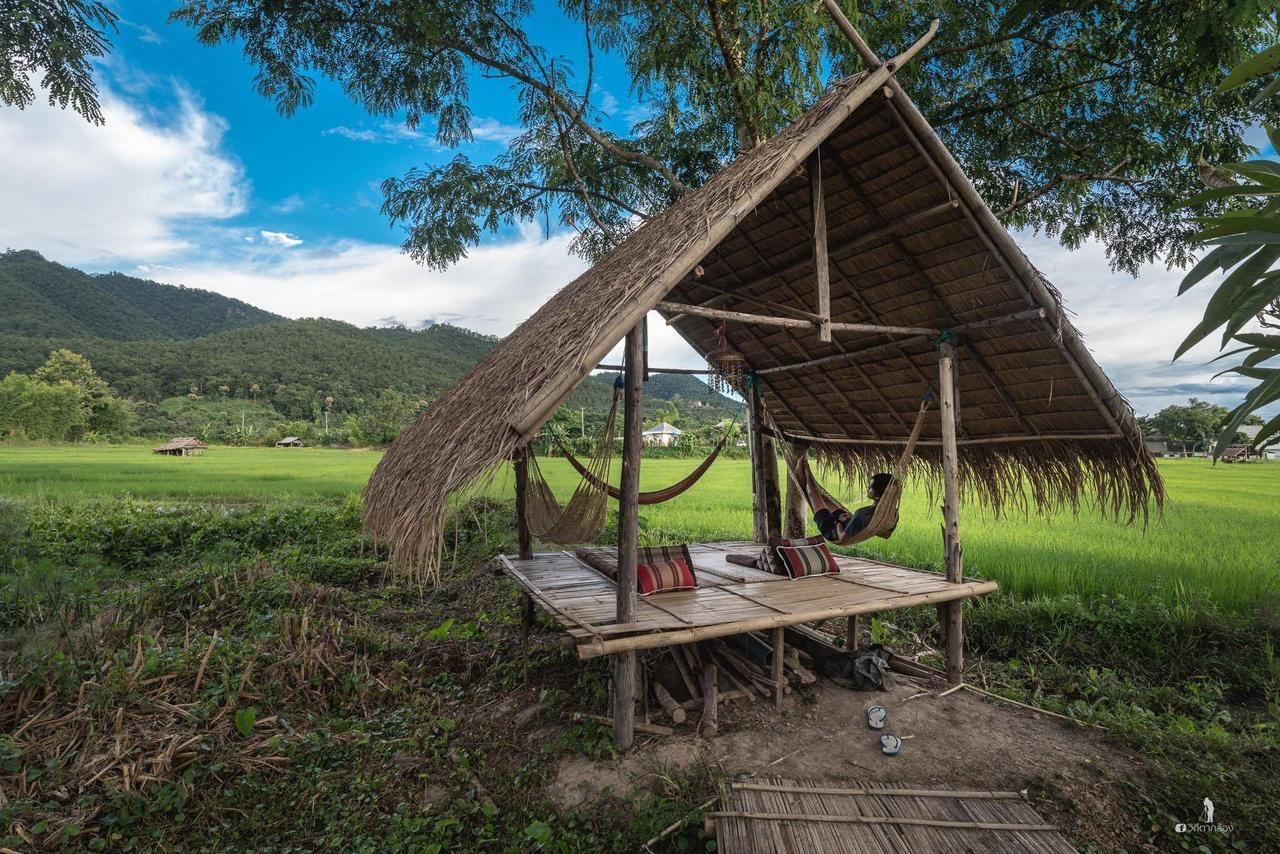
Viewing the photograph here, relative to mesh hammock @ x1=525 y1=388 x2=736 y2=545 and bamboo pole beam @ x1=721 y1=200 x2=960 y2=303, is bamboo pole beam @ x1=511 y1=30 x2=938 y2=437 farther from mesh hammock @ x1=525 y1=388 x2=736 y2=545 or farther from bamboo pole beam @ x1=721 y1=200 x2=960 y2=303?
mesh hammock @ x1=525 y1=388 x2=736 y2=545

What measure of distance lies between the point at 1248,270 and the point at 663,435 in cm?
2036

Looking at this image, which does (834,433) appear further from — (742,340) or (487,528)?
(487,528)

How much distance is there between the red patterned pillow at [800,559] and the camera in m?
3.48

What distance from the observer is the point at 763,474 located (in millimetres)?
4438

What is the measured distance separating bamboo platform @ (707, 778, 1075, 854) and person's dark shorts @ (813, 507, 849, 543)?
1690 millimetres

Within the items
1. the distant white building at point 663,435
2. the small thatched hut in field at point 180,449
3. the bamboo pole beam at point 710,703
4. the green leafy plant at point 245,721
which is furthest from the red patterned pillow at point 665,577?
the small thatched hut in field at point 180,449

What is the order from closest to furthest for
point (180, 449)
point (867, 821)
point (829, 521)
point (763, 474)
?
point (867, 821), point (829, 521), point (763, 474), point (180, 449)

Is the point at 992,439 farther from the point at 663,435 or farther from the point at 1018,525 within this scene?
the point at 663,435

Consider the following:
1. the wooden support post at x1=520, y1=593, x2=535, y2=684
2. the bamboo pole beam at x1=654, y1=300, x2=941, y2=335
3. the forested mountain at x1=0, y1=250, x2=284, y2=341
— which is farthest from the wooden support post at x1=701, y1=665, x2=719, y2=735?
the forested mountain at x1=0, y1=250, x2=284, y2=341

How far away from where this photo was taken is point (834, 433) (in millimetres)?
4906

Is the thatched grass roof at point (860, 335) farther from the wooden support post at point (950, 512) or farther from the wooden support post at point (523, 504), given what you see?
the wooden support post at point (523, 504)

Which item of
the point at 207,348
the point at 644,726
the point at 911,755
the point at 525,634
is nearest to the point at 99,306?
the point at 207,348

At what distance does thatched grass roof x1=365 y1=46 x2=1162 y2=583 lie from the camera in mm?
2139

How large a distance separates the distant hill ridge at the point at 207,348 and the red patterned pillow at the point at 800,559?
22103mm
